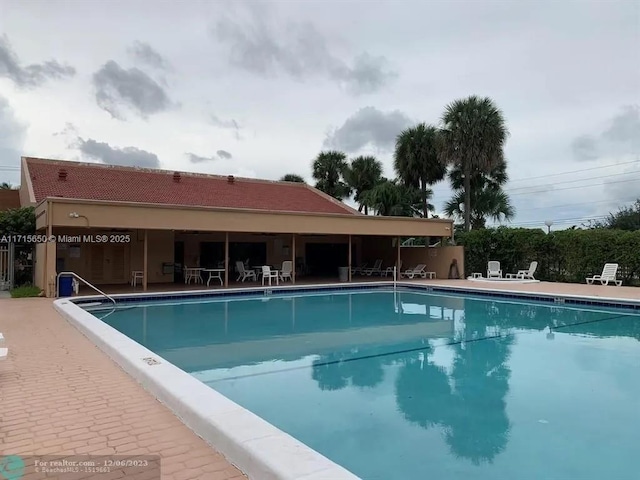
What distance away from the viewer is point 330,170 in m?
33.8

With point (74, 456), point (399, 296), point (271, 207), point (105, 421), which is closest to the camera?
point (74, 456)

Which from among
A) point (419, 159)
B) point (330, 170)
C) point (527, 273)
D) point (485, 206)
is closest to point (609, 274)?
point (527, 273)

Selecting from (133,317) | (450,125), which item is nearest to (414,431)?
A: (133,317)

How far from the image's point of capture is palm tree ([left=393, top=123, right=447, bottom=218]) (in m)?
28.7

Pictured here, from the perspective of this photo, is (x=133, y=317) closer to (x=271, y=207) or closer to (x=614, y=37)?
(x=271, y=207)

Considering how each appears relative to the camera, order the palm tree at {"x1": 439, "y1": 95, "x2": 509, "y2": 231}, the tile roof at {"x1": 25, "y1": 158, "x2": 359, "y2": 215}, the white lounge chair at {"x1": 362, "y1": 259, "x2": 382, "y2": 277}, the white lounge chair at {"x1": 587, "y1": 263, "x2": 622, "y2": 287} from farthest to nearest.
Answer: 1. the palm tree at {"x1": 439, "y1": 95, "x2": 509, "y2": 231}
2. the white lounge chair at {"x1": 362, "y1": 259, "x2": 382, "y2": 277}
3. the tile roof at {"x1": 25, "y1": 158, "x2": 359, "y2": 215}
4. the white lounge chair at {"x1": 587, "y1": 263, "x2": 622, "y2": 287}

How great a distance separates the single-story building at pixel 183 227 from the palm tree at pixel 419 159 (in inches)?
221

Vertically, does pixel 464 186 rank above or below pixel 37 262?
above

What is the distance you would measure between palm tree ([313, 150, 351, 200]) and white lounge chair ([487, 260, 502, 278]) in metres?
13.9

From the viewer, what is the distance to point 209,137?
68.9 ft

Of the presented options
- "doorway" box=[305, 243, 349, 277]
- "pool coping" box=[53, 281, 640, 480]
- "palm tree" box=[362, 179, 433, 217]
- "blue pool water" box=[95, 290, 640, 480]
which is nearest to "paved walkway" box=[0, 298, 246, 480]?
"pool coping" box=[53, 281, 640, 480]

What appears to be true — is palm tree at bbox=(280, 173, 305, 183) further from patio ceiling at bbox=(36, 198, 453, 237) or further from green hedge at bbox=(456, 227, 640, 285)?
patio ceiling at bbox=(36, 198, 453, 237)

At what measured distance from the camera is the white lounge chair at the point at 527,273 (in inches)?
811

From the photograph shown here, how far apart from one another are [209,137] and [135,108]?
10.3 ft
